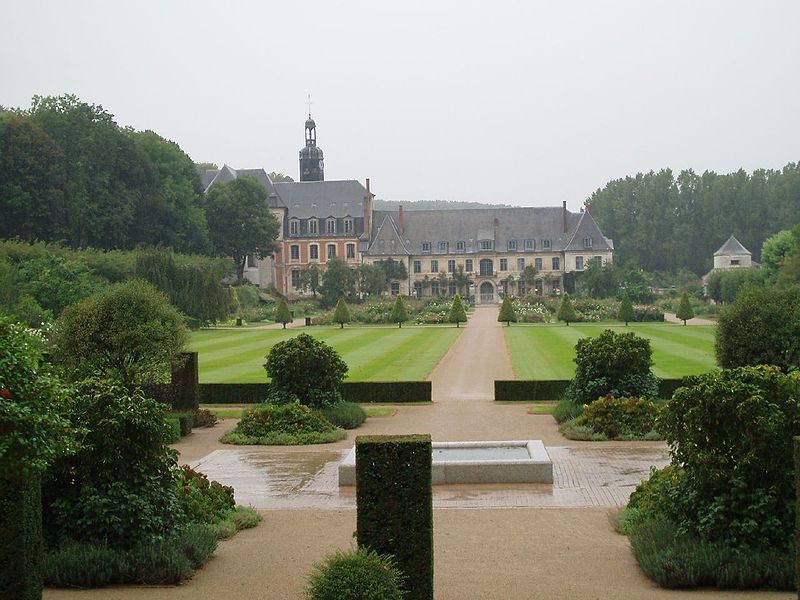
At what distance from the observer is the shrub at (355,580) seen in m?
6.75

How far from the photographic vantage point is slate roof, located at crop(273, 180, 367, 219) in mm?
88438

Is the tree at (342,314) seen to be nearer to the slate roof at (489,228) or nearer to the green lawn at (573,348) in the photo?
the green lawn at (573,348)

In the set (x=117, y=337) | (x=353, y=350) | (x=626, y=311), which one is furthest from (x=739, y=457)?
(x=626, y=311)

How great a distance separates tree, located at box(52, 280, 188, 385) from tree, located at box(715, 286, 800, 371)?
34.3 ft

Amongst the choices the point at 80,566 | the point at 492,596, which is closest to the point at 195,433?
the point at 80,566

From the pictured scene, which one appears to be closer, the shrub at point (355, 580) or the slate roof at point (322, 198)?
the shrub at point (355, 580)

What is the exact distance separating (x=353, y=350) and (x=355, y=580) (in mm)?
28433

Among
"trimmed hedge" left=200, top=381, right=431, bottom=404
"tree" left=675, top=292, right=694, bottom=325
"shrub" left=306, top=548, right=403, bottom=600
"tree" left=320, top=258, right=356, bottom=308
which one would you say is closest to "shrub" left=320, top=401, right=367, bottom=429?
"trimmed hedge" left=200, top=381, right=431, bottom=404

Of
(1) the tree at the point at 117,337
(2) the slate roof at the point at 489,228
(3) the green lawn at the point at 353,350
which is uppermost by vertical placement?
(2) the slate roof at the point at 489,228

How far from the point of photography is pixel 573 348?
34312 mm

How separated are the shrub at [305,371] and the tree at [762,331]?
748 cm

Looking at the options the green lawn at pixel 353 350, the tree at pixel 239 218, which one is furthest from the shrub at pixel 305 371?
the tree at pixel 239 218

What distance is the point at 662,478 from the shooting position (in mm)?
10289

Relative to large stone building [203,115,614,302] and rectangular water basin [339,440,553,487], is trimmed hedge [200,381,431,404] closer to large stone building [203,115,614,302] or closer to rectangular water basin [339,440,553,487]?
rectangular water basin [339,440,553,487]
